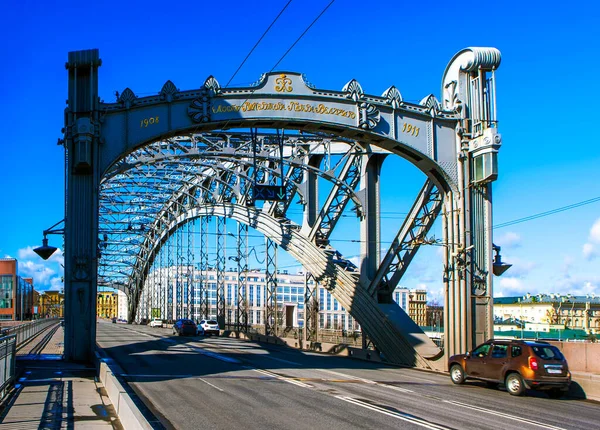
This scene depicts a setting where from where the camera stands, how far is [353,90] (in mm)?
27125

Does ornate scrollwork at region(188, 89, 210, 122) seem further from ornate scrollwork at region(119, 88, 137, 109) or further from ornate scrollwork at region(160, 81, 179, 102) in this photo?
ornate scrollwork at region(119, 88, 137, 109)

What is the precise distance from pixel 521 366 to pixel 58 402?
11763mm

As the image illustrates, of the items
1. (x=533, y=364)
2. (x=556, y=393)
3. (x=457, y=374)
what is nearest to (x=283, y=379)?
(x=457, y=374)

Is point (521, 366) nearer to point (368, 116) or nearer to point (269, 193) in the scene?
point (269, 193)

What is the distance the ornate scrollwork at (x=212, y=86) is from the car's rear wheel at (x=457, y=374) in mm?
12713

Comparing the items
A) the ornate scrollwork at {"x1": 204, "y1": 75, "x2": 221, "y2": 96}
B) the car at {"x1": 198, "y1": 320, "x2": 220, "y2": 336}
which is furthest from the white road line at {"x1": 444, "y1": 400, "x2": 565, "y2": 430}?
the car at {"x1": 198, "y1": 320, "x2": 220, "y2": 336}

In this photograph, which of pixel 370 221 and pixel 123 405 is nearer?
pixel 123 405

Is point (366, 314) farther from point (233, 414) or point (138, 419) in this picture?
point (138, 419)

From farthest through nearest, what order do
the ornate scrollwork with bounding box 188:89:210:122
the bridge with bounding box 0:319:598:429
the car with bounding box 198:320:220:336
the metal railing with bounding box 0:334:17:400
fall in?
the car with bounding box 198:320:220:336 < the ornate scrollwork with bounding box 188:89:210:122 < the metal railing with bounding box 0:334:17:400 < the bridge with bounding box 0:319:598:429

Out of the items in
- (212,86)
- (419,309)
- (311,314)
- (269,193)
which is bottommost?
(419,309)

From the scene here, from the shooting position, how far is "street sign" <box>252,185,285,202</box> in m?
26.1

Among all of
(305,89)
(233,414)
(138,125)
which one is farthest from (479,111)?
(233,414)

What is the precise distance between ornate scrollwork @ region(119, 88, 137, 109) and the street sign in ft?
17.7

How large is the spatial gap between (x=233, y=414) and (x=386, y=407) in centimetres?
354
